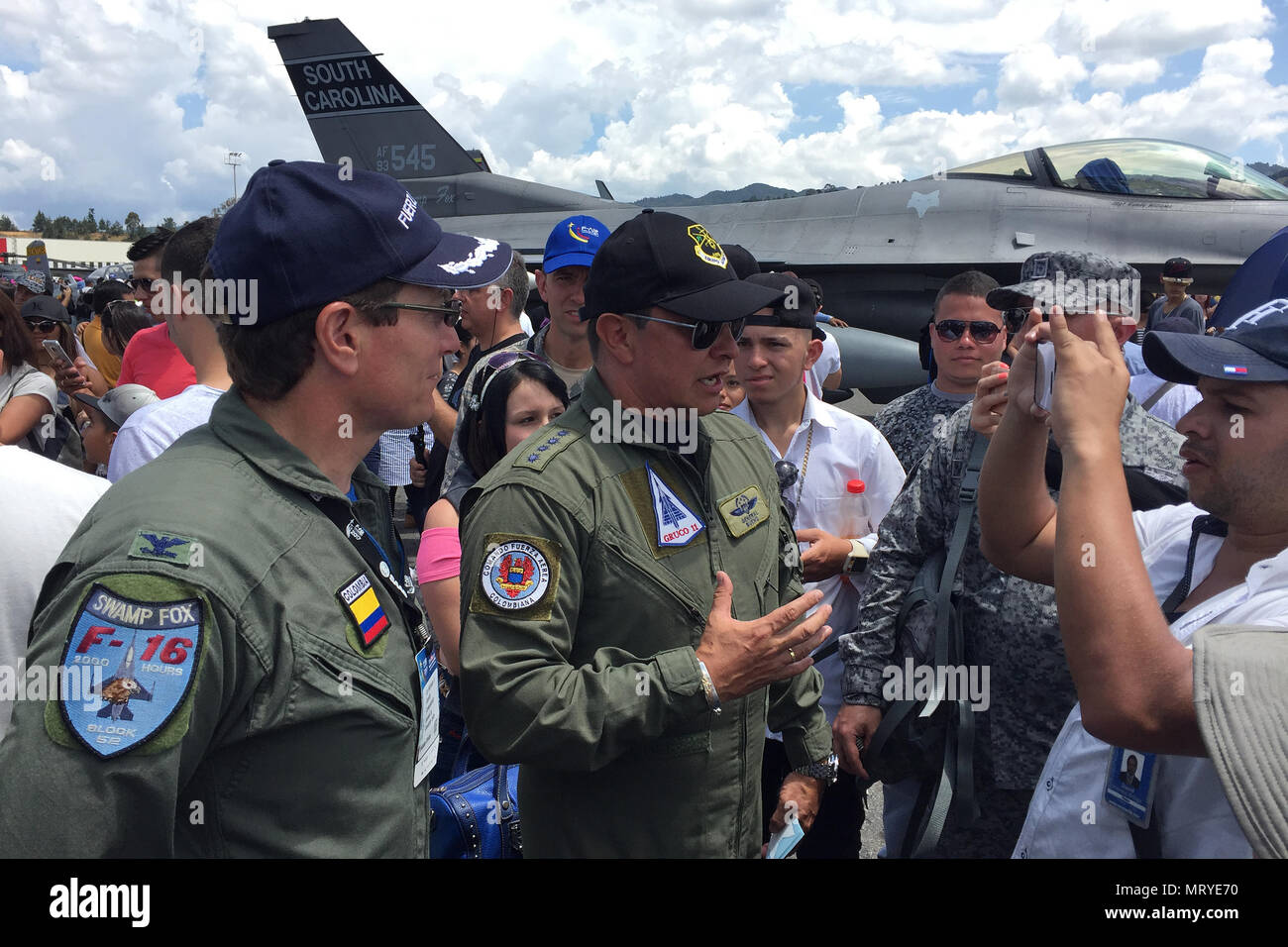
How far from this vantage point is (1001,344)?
12.1 feet

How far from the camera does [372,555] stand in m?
1.45

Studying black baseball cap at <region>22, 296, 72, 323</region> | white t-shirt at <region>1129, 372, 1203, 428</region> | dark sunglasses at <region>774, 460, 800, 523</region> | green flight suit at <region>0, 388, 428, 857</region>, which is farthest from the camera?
black baseball cap at <region>22, 296, 72, 323</region>

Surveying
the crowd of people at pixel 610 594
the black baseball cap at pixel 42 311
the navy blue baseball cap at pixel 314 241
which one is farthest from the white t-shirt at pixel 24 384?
the navy blue baseball cap at pixel 314 241

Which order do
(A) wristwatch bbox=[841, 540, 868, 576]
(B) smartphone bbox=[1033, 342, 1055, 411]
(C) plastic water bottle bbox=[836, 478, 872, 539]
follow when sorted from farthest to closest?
1. (C) plastic water bottle bbox=[836, 478, 872, 539]
2. (A) wristwatch bbox=[841, 540, 868, 576]
3. (B) smartphone bbox=[1033, 342, 1055, 411]

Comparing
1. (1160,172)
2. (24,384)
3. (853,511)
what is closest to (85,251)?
(1160,172)

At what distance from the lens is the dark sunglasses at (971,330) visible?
Result: 3.64 metres

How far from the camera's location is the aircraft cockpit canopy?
10.6 m

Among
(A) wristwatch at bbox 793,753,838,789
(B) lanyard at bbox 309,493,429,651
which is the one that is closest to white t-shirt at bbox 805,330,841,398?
(A) wristwatch at bbox 793,753,838,789

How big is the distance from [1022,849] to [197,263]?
9.15 ft

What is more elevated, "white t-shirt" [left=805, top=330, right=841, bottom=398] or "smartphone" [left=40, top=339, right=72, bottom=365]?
"white t-shirt" [left=805, top=330, right=841, bottom=398]

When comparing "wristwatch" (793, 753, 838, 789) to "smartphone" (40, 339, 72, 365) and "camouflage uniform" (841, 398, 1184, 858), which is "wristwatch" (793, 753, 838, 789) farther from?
"smartphone" (40, 339, 72, 365)

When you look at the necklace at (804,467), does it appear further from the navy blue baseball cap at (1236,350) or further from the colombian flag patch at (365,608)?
the colombian flag patch at (365,608)

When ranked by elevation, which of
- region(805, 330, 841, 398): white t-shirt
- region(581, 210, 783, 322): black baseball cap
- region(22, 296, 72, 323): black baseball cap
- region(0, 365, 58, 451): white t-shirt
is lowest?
region(581, 210, 783, 322): black baseball cap
